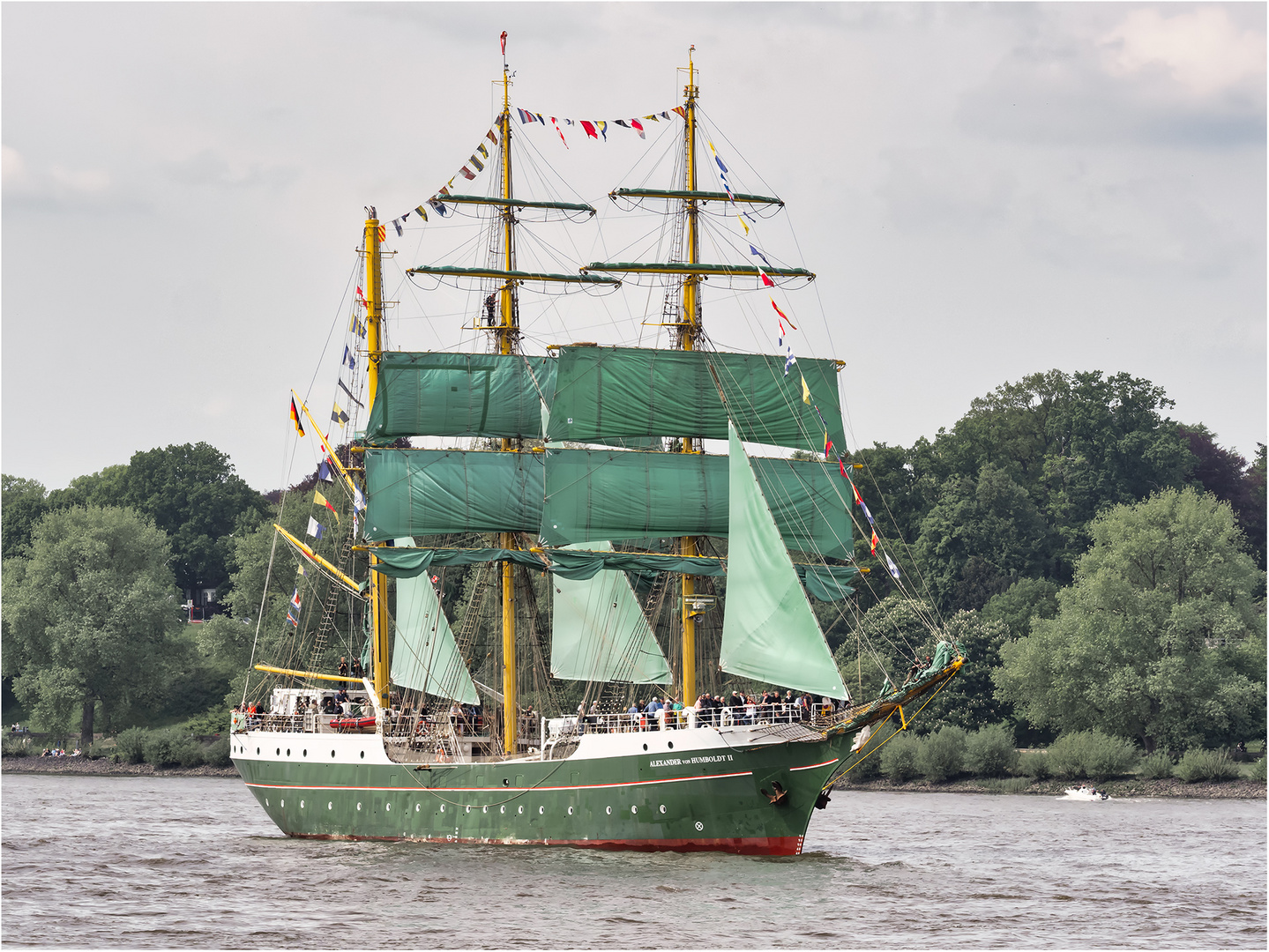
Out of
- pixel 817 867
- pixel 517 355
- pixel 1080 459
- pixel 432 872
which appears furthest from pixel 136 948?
pixel 1080 459

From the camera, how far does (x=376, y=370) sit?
71.0 m

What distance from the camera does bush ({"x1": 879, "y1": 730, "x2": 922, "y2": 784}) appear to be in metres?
97.2

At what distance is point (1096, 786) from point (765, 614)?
41.2 m

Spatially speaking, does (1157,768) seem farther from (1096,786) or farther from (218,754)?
(218,754)

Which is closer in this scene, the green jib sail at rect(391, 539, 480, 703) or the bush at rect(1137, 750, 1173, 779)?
the green jib sail at rect(391, 539, 480, 703)

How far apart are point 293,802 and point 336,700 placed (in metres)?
4.55

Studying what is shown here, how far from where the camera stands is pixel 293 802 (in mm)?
68625

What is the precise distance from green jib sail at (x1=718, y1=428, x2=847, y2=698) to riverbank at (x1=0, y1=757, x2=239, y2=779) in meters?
64.9

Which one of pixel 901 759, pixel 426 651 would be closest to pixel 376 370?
pixel 426 651

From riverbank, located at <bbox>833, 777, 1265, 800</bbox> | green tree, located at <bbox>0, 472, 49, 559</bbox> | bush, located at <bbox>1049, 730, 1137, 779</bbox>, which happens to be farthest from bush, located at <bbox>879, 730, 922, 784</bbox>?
green tree, located at <bbox>0, 472, 49, 559</bbox>

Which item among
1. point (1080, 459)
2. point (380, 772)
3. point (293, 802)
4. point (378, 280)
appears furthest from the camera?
point (1080, 459)

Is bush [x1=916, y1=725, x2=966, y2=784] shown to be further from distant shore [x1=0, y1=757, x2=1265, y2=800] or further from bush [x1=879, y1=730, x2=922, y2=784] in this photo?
bush [x1=879, y1=730, x2=922, y2=784]

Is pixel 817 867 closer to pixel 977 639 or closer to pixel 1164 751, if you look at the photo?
pixel 1164 751

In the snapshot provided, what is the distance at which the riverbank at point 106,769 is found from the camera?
369 feet
